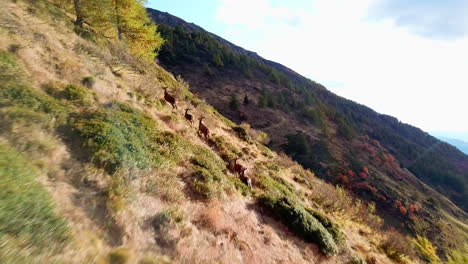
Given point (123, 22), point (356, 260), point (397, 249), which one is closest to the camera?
point (356, 260)

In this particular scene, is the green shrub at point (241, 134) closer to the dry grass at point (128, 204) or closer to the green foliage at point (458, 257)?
the dry grass at point (128, 204)

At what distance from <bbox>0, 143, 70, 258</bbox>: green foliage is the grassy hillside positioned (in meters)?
0.02

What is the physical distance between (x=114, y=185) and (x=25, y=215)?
2129 mm

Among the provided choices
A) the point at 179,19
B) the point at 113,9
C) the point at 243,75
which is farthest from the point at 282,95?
the point at 179,19

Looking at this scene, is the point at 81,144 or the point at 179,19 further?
the point at 179,19

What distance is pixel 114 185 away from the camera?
21.4 ft

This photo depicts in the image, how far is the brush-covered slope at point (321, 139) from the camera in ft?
143

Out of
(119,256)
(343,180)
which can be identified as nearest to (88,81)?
(119,256)

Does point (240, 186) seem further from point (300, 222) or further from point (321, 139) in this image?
point (321, 139)

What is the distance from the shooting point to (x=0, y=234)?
156 inches

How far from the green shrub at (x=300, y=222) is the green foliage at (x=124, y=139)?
4.20m

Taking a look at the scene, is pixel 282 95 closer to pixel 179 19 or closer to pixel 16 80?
pixel 16 80

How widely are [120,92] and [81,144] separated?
16.5ft

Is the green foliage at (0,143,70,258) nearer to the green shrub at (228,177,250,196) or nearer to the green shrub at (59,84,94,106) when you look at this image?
the green shrub at (59,84,94,106)
